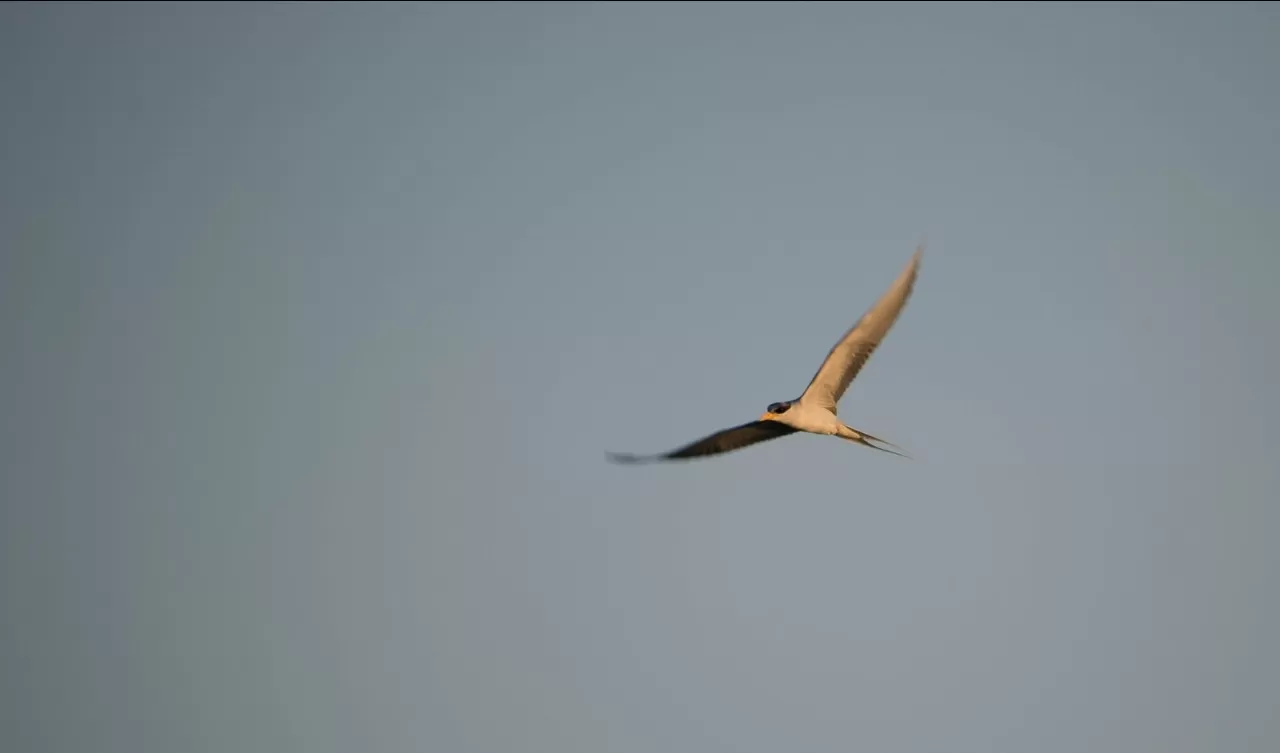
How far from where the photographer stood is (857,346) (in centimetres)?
1933

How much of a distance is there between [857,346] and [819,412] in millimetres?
1989

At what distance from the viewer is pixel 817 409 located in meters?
20.8

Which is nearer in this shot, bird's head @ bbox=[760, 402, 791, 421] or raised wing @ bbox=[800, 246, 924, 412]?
raised wing @ bbox=[800, 246, 924, 412]

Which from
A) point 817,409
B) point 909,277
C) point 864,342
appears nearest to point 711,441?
point 817,409

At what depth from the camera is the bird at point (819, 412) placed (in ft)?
61.8

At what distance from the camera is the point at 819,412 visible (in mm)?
20859

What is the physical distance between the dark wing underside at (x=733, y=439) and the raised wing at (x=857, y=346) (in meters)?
0.93

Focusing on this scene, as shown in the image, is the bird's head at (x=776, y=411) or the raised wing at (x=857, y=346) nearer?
the raised wing at (x=857, y=346)

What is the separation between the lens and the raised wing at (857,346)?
1788cm

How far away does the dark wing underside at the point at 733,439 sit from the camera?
67.4 feet

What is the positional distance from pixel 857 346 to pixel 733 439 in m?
3.23

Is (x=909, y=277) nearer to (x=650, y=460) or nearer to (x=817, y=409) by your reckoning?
(x=817, y=409)

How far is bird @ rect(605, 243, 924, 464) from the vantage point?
18.8 metres

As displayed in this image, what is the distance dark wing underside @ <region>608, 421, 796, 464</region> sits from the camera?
20.5 metres
